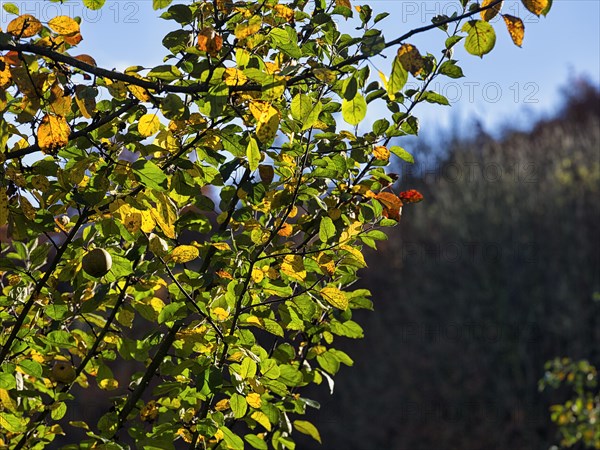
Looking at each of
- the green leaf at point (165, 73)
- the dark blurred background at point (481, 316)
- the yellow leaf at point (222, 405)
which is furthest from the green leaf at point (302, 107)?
the dark blurred background at point (481, 316)

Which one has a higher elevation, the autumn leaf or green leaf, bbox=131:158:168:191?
the autumn leaf

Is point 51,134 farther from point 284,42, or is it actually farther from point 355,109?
point 355,109

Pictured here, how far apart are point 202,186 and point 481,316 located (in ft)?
29.1

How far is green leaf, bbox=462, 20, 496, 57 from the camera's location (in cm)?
155

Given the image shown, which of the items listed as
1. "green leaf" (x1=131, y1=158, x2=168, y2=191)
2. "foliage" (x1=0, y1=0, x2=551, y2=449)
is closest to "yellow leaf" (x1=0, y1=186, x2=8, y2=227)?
"foliage" (x1=0, y1=0, x2=551, y2=449)

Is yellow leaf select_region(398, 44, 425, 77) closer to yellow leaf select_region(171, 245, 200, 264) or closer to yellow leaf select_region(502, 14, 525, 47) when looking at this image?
yellow leaf select_region(502, 14, 525, 47)

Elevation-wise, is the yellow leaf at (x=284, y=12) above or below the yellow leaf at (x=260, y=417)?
above

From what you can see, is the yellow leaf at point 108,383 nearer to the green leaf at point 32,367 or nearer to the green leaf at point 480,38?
the green leaf at point 32,367

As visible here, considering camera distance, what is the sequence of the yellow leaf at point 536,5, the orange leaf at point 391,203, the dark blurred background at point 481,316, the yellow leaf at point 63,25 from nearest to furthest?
the yellow leaf at point 536,5 → the yellow leaf at point 63,25 → the orange leaf at point 391,203 → the dark blurred background at point 481,316

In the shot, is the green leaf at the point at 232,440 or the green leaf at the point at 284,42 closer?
the green leaf at the point at 284,42

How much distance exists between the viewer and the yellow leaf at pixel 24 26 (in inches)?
66.5

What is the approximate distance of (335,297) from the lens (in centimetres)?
188

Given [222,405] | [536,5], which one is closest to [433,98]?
[536,5]

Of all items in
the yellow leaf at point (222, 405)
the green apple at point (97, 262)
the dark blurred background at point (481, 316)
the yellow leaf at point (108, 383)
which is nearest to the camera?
the green apple at point (97, 262)
